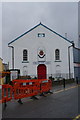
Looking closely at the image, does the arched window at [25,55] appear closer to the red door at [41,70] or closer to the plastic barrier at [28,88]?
the red door at [41,70]

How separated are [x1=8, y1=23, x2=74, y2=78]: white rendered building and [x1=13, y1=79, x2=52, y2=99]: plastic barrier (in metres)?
10.9

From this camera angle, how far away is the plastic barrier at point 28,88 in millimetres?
8711

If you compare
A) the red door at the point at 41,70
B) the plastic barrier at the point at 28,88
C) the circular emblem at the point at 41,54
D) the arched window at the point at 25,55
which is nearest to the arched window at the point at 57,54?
the circular emblem at the point at 41,54

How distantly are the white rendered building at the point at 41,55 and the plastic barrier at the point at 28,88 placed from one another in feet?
35.7

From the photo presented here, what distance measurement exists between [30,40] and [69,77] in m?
8.02

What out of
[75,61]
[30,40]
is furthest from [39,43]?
[75,61]

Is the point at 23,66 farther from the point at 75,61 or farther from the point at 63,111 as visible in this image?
the point at 63,111

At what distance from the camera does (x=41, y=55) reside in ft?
73.4

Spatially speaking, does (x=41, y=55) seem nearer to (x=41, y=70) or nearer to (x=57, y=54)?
(x=41, y=70)

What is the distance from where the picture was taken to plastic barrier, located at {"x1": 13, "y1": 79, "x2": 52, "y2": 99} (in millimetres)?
8711

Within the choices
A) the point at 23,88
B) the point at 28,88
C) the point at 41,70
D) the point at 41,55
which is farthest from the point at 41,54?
the point at 23,88

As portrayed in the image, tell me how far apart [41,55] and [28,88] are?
43.2ft

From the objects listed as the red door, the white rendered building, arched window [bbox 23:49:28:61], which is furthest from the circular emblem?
arched window [bbox 23:49:28:61]

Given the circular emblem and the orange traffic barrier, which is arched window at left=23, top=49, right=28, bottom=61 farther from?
the orange traffic barrier
